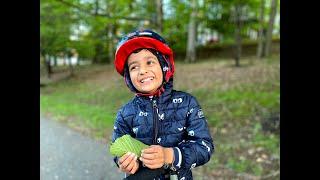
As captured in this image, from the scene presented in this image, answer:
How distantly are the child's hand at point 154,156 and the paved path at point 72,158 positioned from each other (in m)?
2.30

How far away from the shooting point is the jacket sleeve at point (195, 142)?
1530 mm

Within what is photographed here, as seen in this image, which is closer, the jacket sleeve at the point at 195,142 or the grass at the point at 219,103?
the jacket sleeve at the point at 195,142

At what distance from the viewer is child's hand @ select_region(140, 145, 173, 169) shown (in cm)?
141

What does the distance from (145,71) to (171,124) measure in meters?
0.22

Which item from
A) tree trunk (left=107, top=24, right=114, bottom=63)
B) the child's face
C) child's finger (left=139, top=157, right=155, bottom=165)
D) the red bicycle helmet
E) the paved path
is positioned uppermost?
tree trunk (left=107, top=24, right=114, bottom=63)

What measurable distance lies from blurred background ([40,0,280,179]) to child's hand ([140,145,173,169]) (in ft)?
6.34

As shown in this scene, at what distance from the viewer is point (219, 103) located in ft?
21.1

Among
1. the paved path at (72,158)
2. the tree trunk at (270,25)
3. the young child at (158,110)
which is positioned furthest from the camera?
the tree trunk at (270,25)

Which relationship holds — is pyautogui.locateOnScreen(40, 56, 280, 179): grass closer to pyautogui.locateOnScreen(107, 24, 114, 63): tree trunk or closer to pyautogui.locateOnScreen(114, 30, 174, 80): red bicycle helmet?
pyautogui.locateOnScreen(107, 24, 114, 63): tree trunk

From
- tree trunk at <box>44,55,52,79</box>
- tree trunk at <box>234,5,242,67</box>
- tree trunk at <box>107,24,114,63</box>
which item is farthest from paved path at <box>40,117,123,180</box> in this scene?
tree trunk at <box>234,5,242,67</box>

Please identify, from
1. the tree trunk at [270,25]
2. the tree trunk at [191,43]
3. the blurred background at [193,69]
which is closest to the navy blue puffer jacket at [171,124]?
the blurred background at [193,69]

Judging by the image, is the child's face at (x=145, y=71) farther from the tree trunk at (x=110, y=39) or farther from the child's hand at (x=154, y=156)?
the tree trunk at (x=110, y=39)

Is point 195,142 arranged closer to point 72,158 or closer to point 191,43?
point 72,158

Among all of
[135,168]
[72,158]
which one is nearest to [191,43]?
[72,158]
